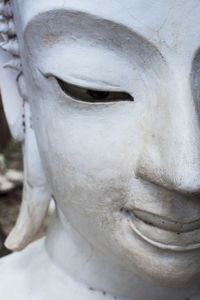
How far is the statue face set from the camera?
705mm

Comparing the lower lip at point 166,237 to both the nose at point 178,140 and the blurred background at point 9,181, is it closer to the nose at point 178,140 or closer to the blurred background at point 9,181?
the nose at point 178,140

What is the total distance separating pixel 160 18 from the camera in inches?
27.6

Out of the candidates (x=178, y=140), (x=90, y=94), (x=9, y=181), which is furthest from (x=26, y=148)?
(x=9, y=181)

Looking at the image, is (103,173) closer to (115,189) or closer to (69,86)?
(115,189)

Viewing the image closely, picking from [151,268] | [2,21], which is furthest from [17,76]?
[151,268]

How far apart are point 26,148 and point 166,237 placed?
1.29ft

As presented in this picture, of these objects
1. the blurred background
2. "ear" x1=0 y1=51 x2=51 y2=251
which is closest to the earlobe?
"ear" x1=0 y1=51 x2=51 y2=251

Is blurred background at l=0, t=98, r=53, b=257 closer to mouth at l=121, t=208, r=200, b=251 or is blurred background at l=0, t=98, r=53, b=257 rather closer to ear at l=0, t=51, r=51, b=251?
ear at l=0, t=51, r=51, b=251

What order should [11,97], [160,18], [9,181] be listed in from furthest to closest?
[9,181], [11,97], [160,18]

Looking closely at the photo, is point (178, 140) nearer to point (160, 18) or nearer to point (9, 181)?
point (160, 18)

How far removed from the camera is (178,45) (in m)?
0.71

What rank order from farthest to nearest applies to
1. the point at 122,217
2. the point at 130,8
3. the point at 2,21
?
the point at 2,21 → the point at 122,217 → the point at 130,8

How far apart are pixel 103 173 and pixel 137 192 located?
0.06m

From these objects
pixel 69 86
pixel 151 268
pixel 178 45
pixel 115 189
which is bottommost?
pixel 151 268
